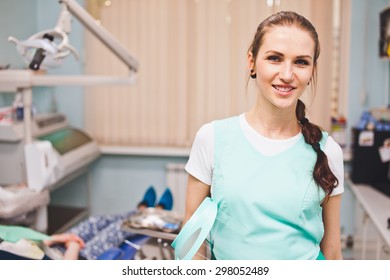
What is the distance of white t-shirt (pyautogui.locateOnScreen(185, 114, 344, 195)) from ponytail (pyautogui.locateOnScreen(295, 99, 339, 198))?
1cm

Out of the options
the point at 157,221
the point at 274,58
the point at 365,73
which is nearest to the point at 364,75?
the point at 365,73

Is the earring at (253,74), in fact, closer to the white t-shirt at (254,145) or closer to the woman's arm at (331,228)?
the white t-shirt at (254,145)

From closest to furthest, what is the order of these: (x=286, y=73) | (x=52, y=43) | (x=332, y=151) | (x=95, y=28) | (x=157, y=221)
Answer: (x=286, y=73)
(x=332, y=151)
(x=52, y=43)
(x=95, y=28)
(x=157, y=221)

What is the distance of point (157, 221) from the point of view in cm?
149

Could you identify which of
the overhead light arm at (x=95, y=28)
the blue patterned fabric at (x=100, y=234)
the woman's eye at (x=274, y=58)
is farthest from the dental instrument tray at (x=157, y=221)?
the woman's eye at (x=274, y=58)

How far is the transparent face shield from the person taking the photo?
2.34ft

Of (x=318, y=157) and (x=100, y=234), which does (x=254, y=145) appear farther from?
(x=100, y=234)

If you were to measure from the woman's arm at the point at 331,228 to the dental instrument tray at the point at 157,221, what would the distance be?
670 mm

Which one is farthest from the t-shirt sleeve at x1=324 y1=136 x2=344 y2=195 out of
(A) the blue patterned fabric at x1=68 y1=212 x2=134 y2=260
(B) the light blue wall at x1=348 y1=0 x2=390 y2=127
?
(A) the blue patterned fabric at x1=68 y1=212 x2=134 y2=260

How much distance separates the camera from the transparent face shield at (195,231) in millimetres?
712

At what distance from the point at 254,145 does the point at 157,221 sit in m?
0.82

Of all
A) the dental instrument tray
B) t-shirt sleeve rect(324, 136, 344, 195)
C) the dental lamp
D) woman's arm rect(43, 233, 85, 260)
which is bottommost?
woman's arm rect(43, 233, 85, 260)

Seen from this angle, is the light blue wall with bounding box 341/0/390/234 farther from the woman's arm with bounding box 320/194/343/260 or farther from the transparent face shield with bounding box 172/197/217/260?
the transparent face shield with bounding box 172/197/217/260
